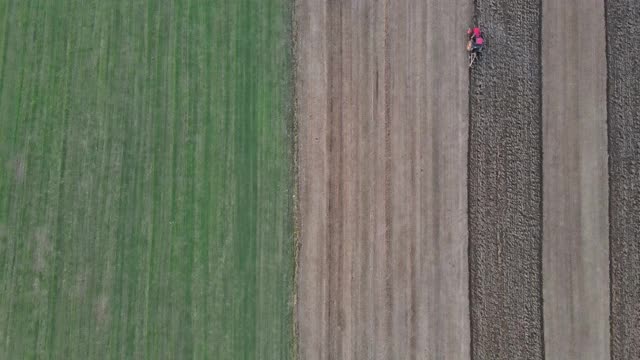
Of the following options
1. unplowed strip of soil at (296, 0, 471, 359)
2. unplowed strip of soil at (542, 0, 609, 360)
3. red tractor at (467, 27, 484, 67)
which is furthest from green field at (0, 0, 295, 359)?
unplowed strip of soil at (542, 0, 609, 360)

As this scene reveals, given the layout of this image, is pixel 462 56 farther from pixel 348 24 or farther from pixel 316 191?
pixel 316 191

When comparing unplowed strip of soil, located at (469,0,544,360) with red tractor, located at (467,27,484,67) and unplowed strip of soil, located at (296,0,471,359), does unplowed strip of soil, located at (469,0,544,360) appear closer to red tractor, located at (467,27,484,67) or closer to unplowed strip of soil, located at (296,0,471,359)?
red tractor, located at (467,27,484,67)

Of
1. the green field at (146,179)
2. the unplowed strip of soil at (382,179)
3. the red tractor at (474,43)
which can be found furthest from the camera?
the red tractor at (474,43)

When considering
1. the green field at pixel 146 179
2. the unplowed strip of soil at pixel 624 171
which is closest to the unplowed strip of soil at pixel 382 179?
the green field at pixel 146 179

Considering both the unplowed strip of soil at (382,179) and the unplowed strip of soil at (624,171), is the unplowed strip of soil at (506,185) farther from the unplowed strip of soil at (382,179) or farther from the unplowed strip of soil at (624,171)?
the unplowed strip of soil at (624,171)

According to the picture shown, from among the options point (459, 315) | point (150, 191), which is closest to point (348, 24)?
point (150, 191)

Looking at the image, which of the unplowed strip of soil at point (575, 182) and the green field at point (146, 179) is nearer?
the green field at point (146, 179)
